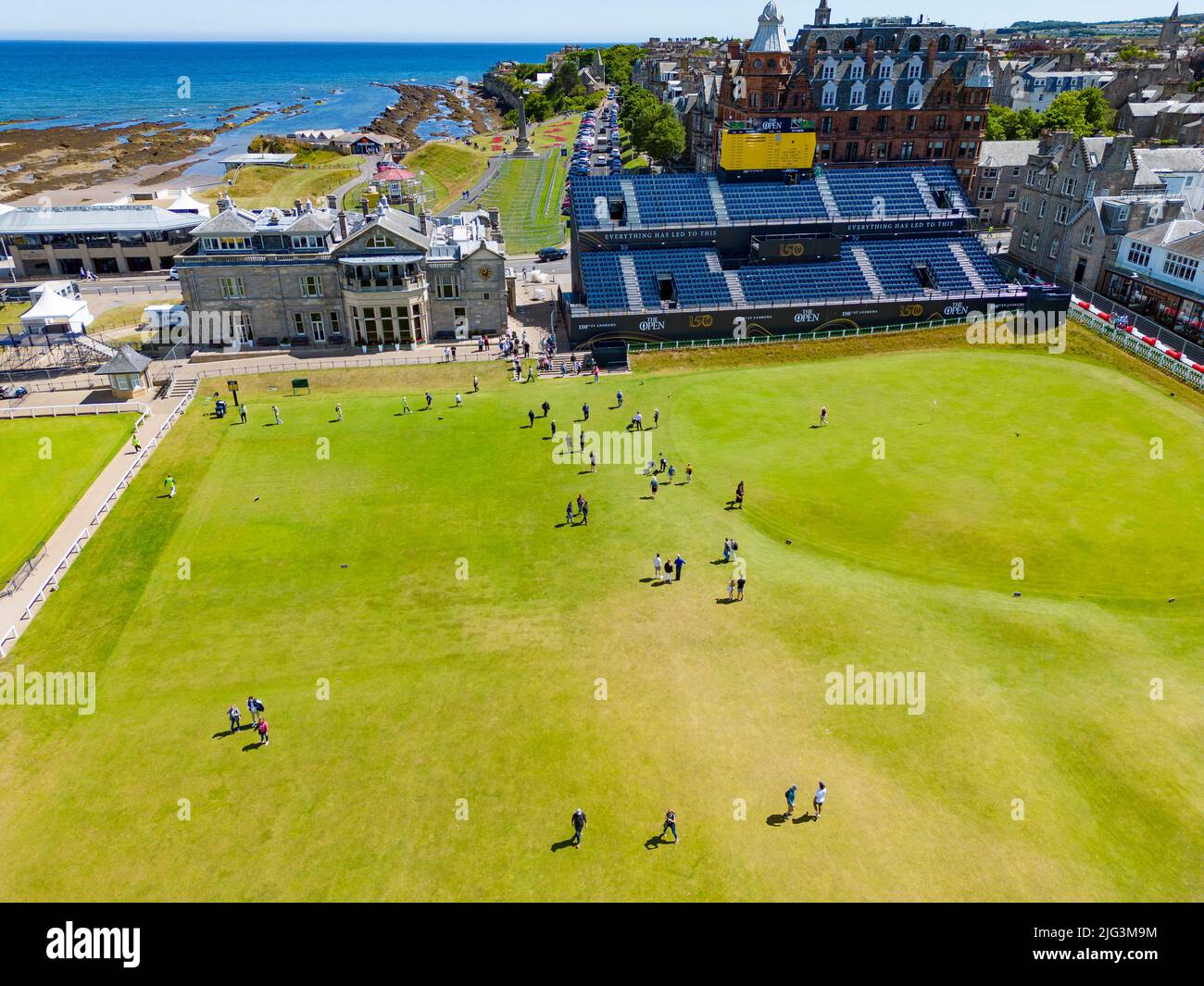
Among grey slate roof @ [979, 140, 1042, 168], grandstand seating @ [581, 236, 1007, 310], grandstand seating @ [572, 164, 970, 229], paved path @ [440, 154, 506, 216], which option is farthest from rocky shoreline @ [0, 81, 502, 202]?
grey slate roof @ [979, 140, 1042, 168]

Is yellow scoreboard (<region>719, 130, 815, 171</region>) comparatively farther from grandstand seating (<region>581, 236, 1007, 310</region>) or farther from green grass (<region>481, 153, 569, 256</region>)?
green grass (<region>481, 153, 569, 256</region>)

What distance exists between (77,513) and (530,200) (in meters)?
96.1

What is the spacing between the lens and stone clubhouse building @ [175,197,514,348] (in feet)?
210

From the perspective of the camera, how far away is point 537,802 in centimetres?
2589

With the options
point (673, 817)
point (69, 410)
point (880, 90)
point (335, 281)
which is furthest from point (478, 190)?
point (673, 817)

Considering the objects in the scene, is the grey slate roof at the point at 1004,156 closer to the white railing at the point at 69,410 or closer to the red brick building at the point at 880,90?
the red brick building at the point at 880,90

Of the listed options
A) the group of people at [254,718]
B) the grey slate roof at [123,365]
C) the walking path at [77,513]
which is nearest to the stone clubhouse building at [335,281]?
the grey slate roof at [123,365]

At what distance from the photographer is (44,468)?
49.1 metres

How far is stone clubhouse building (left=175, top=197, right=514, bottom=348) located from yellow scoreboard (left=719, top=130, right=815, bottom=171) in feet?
84.5

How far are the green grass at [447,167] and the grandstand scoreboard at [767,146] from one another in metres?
60.4

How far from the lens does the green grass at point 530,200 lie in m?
103

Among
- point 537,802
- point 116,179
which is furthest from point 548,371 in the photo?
point 116,179
